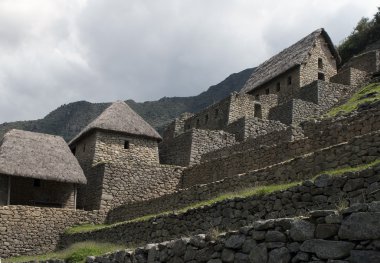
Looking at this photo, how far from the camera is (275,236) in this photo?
6250 millimetres

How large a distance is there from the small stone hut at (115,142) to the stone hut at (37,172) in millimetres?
1007

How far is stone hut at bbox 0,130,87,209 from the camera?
2191 cm

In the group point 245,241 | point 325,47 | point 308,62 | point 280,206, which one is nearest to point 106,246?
point 280,206

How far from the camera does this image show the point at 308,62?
33.0 metres

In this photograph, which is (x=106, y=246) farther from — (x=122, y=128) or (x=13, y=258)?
(x=122, y=128)

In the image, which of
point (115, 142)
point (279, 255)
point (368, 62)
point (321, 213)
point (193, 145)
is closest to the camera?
point (321, 213)

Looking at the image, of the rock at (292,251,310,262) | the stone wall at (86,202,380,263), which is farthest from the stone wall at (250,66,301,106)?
the rock at (292,251,310,262)

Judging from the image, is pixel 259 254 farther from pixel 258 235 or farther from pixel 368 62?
pixel 368 62

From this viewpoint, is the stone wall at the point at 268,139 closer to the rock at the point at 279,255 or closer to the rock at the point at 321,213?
the rock at the point at 279,255

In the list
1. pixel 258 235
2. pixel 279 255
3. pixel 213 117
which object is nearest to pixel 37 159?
pixel 213 117

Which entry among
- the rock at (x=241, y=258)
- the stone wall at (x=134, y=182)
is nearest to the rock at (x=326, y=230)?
the rock at (x=241, y=258)

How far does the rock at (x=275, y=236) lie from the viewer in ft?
20.2

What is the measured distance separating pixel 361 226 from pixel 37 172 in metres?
18.6

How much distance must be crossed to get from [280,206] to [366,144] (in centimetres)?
236
